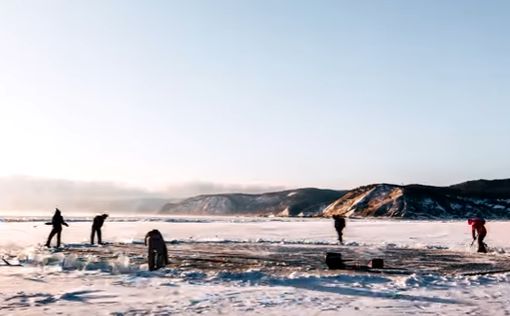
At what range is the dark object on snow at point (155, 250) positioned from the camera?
17828mm

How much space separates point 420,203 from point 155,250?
137018 millimetres

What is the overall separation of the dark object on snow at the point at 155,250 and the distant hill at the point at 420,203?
122 m

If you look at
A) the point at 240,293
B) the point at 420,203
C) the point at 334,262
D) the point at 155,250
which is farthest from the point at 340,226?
the point at 420,203

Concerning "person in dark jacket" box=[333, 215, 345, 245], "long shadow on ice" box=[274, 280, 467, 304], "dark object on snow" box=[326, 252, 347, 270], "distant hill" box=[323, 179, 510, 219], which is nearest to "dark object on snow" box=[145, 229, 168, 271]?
"long shadow on ice" box=[274, 280, 467, 304]

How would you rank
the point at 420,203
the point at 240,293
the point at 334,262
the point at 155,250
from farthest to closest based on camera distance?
the point at 420,203
the point at 334,262
the point at 155,250
the point at 240,293

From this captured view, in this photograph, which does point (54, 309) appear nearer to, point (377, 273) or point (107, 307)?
point (107, 307)

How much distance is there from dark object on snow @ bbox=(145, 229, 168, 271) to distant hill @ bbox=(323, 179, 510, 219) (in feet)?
402

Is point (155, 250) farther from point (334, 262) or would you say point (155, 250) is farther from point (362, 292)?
point (362, 292)

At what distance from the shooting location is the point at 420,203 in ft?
482

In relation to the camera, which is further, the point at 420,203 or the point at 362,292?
the point at 420,203

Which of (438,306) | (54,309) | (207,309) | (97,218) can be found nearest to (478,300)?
(438,306)

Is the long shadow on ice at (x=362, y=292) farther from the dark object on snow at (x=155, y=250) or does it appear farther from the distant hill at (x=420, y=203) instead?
the distant hill at (x=420, y=203)

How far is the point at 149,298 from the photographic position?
12.8m

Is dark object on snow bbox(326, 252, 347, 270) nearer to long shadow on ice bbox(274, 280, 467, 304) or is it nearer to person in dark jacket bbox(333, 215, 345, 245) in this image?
long shadow on ice bbox(274, 280, 467, 304)
